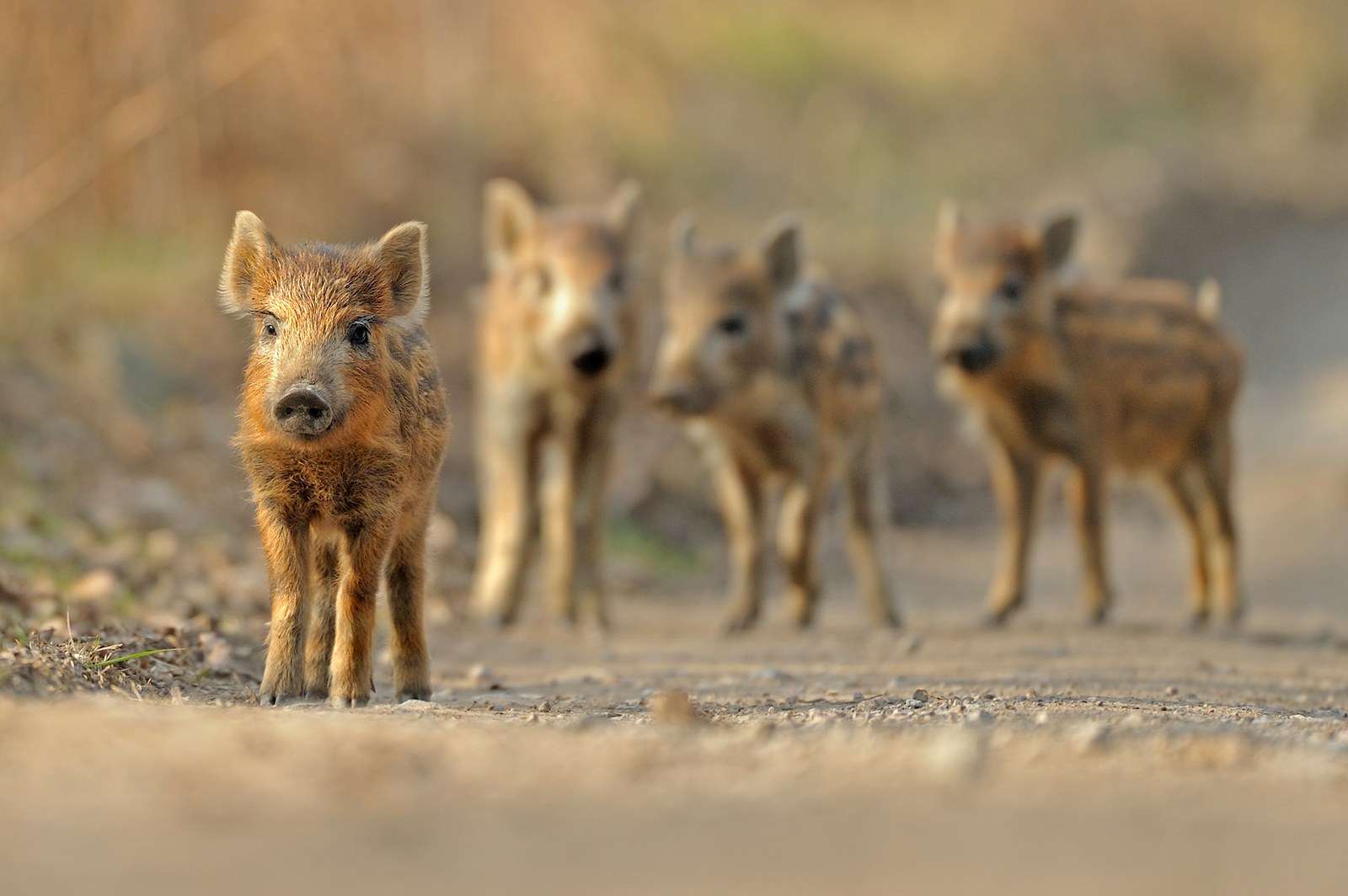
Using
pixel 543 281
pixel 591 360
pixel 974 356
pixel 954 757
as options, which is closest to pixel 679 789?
pixel 954 757

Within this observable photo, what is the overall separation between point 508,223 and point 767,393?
1.99 metres

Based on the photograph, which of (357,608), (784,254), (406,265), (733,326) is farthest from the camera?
(784,254)

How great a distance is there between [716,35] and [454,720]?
18831mm

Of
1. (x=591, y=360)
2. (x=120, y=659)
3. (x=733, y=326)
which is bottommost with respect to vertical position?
(x=120, y=659)

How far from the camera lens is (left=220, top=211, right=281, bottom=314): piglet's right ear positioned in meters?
5.29

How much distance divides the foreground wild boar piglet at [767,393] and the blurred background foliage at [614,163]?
267cm

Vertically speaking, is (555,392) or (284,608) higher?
(555,392)

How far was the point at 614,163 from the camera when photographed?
17922mm

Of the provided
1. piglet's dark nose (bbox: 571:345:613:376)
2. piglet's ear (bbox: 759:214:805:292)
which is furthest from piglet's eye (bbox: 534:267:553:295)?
piglet's ear (bbox: 759:214:805:292)

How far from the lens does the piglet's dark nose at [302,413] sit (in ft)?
15.7

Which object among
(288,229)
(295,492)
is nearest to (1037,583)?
(288,229)

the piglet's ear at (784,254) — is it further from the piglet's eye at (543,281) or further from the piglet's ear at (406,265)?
the piglet's ear at (406,265)

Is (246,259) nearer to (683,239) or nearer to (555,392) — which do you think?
(555,392)

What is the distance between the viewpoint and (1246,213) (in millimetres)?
22281
